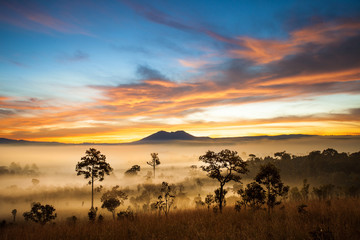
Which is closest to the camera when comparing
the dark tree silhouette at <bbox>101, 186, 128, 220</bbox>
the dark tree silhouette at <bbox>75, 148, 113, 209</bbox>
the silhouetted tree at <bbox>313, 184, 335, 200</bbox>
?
the dark tree silhouette at <bbox>75, 148, 113, 209</bbox>

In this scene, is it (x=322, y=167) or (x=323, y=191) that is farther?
(x=322, y=167)

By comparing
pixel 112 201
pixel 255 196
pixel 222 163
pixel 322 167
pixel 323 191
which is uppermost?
pixel 222 163

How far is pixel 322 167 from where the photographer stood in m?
146

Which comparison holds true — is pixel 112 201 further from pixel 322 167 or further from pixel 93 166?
pixel 322 167

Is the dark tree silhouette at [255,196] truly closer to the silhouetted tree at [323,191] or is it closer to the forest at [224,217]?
the forest at [224,217]

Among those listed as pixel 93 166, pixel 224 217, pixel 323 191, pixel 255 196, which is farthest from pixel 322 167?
pixel 224 217

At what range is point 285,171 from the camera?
16375 centimetres

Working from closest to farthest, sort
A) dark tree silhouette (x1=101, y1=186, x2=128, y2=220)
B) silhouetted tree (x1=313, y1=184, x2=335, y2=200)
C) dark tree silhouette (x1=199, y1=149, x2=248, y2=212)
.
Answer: dark tree silhouette (x1=199, y1=149, x2=248, y2=212)
silhouetted tree (x1=313, y1=184, x2=335, y2=200)
dark tree silhouette (x1=101, y1=186, x2=128, y2=220)

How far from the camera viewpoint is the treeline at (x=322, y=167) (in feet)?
397

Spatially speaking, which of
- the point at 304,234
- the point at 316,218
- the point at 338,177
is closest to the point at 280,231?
the point at 304,234

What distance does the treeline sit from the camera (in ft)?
397

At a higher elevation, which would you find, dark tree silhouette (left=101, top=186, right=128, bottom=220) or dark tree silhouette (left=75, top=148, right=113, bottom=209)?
dark tree silhouette (left=75, top=148, right=113, bottom=209)

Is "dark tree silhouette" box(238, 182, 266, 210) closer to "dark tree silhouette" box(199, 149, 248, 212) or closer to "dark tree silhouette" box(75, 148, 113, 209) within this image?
"dark tree silhouette" box(199, 149, 248, 212)

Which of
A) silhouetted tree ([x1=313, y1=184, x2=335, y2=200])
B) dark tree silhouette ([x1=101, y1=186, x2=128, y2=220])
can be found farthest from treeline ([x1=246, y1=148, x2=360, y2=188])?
dark tree silhouette ([x1=101, y1=186, x2=128, y2=220])
